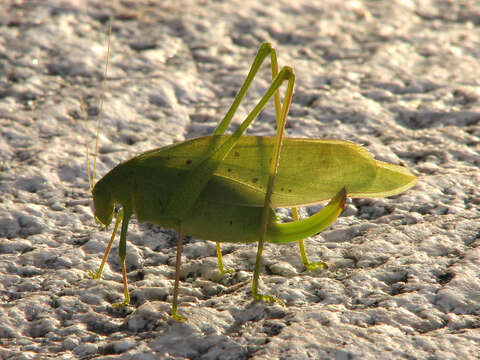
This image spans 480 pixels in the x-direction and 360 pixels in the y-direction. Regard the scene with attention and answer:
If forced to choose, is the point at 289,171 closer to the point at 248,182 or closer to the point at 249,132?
the point at 248,182

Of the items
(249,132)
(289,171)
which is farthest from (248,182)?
(249,132)

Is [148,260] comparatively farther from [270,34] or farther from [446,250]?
[270,34]

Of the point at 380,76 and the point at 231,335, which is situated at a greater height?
the point at 380,76

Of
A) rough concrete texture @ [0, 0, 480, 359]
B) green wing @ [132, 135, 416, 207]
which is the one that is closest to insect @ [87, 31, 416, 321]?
green wing @ [132, 135, 416, 207]

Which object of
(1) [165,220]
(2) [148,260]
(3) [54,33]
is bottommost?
(2) [148,260]

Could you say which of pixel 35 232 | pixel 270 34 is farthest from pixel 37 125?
pixel 270 34

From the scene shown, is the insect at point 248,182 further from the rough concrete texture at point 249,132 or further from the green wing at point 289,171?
the rough concrete texture at point 249,132
